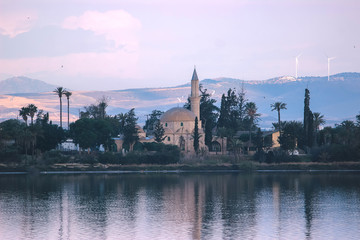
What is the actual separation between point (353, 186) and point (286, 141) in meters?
28.5

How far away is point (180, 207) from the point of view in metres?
51.8

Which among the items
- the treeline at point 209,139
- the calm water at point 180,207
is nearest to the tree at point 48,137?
the treeline at point 209,139

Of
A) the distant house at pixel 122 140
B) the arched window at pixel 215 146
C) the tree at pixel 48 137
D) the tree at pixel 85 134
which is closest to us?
the tree at pixel 85 134

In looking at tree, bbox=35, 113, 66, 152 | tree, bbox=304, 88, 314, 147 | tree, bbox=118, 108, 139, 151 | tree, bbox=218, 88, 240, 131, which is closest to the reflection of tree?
tree, bbox=304, 88, 314, 147

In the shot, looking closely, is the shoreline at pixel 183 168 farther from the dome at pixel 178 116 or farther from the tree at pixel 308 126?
the dome at pixel 178 116

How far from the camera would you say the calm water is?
39.1 m

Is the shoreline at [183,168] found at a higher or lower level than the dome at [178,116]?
lower

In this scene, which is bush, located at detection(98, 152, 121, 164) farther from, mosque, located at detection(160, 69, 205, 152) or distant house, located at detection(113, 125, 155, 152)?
mosque, located at detection(160, 69, 205, 152)

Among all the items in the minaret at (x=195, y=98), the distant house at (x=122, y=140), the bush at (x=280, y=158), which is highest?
the minaret at (x=195, y=98)

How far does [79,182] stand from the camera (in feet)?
244

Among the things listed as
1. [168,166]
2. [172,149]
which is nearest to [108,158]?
[168,166]

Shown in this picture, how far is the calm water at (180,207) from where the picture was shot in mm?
39094

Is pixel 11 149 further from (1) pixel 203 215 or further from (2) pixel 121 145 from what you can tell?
(1) pixel 203 215

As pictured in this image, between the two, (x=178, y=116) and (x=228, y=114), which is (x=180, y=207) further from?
(x=228, y=114)
